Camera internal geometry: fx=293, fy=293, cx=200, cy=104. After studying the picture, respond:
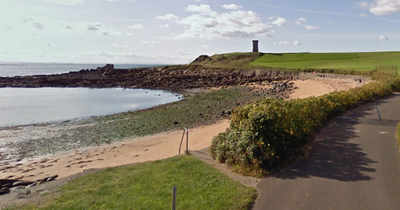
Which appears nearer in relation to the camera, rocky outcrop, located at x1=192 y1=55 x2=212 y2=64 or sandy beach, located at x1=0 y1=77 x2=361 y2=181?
sandy beach, located at x1=0 y1=77 x2=361 y2=181

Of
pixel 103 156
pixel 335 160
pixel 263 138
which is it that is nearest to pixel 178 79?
pixel 103 156

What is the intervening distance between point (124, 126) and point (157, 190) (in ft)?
50.1

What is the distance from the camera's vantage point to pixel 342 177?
8633 mm

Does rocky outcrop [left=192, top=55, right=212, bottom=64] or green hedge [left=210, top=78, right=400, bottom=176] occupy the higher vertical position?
rocky outcrop [left=192, top=55, right=212, bottom=64]

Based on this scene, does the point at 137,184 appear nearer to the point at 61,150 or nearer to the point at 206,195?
the point at 206,195

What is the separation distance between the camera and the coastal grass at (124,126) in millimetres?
18328

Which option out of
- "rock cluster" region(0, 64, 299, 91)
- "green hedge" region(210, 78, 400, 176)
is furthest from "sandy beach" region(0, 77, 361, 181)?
"rock cluster" region(0, 64, 299, 91)

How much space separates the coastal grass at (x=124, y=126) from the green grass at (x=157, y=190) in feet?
29.8

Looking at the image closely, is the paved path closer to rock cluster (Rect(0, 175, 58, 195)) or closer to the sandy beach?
the sandy beach

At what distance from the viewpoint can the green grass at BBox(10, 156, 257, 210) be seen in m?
7.32

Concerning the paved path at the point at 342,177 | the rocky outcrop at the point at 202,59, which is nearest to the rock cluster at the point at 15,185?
the paved path at the point at 342,177

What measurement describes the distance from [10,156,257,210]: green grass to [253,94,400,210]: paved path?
35.1 inches

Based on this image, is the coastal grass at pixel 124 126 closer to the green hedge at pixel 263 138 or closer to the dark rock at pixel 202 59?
the green hedge at pixel 263 138

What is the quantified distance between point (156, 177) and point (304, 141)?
6221 mm
